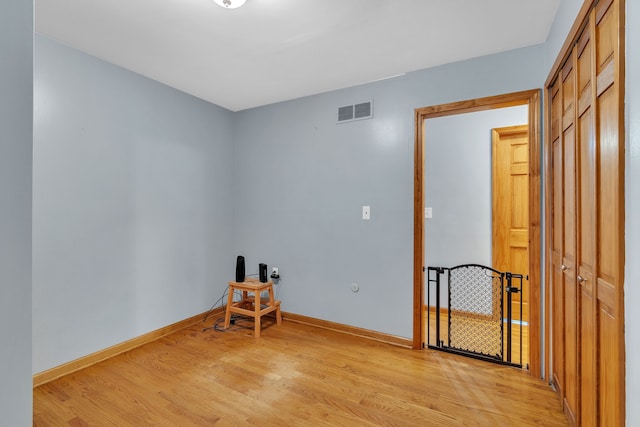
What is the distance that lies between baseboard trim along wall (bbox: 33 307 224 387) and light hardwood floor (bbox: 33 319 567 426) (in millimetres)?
63

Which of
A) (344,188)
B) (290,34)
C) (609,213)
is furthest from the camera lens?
(344,188)

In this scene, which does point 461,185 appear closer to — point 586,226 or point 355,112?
point 355,112

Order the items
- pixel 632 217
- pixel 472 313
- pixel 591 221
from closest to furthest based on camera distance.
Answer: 1. pixel 632 217
2. pixel 591 221
3. pixel 472 313

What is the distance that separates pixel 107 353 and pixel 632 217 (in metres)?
3.31

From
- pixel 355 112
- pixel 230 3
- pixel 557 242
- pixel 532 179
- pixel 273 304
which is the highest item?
pixel 230 3

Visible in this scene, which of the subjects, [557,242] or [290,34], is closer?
[557,242]

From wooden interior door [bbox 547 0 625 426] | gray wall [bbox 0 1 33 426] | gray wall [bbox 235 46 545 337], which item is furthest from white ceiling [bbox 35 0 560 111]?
gray wall [bbox 0 1 33 426]

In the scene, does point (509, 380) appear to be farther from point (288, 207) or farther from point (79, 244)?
point (79, 244)

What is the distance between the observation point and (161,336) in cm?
Answer: 297

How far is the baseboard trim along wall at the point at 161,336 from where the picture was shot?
2256 mm

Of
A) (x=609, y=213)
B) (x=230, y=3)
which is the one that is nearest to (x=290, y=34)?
(x=230, y=3)

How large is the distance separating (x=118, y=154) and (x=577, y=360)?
335cm

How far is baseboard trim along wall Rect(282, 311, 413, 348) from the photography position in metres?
2.79

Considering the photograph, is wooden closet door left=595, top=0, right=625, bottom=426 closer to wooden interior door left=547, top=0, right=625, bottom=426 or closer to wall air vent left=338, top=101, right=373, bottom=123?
wooden interior door left=547, top=0, right=625, bottom=426
